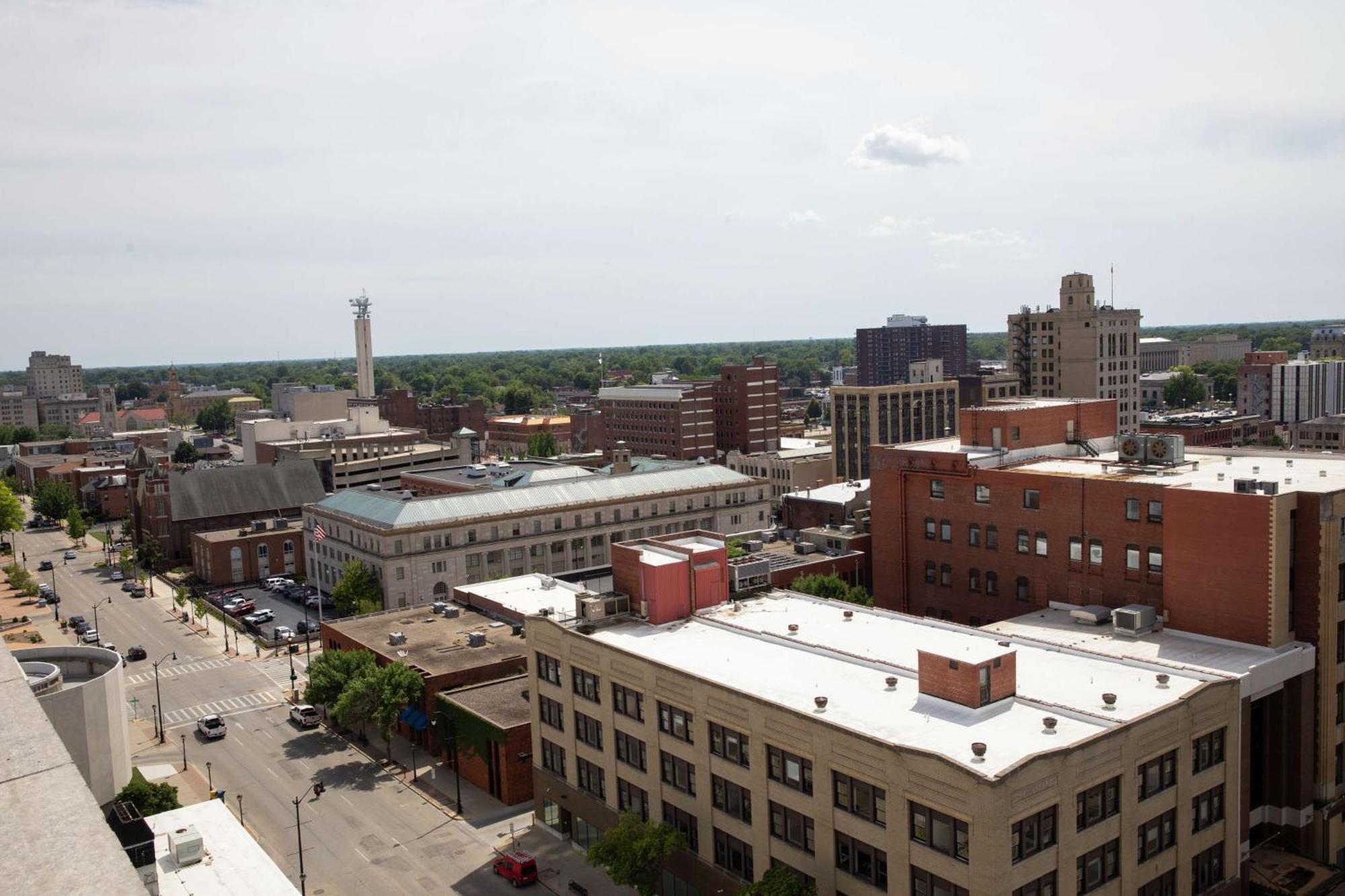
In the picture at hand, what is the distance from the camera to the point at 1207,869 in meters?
49.2

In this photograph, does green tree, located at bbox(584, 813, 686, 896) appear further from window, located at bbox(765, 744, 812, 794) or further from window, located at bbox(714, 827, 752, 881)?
window, located at bbox(765, 744, 812, 794)

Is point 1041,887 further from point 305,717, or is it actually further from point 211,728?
point 211,728

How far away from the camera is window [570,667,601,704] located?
59.4 m

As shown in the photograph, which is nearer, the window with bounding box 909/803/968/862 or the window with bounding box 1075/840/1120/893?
the window with bounding box 909/803/968/862

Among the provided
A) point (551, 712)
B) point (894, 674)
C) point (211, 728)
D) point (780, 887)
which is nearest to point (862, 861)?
point (780, 887)

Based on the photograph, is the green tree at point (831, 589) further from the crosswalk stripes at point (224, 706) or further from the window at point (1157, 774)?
the crosswalk stripes at point (224, 706)

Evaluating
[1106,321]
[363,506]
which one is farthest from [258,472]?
[1106,321]

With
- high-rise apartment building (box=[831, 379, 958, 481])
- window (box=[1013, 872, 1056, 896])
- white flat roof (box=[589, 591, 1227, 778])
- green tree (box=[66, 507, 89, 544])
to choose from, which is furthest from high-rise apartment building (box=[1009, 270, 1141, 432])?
green tree (box=[66, 507, 89, 544])

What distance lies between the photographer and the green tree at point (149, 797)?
61000mm

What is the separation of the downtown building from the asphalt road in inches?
1467

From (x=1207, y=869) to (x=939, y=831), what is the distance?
1776cm

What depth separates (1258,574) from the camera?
57.5m

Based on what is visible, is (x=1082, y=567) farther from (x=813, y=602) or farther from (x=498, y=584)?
(x=498, y=584)

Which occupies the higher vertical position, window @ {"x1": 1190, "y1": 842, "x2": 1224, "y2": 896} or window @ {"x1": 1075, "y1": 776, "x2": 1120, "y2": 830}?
window @ {"x1": 1075, "y1": 776, "x2": 1120, "y2": 830}
